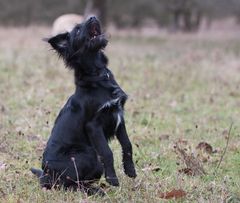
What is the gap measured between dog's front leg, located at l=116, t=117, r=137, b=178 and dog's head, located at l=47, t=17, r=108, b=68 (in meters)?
0.78

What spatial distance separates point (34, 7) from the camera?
43219 mm

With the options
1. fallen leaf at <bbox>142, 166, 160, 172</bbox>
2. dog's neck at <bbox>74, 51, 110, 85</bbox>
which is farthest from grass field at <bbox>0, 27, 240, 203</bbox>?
dog's neck at <bbox>74, 51, 110, 85</bbox>

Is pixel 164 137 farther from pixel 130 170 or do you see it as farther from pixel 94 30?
pixel 94 30

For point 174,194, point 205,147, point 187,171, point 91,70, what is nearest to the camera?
point 174,194

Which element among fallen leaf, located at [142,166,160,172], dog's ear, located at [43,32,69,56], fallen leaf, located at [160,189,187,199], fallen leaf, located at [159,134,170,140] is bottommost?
fallen leaf, located at [159,134,170,140]

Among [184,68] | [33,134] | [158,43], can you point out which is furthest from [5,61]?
[158,43]

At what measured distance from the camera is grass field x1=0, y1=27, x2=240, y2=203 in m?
5.32

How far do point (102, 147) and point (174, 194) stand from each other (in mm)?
828

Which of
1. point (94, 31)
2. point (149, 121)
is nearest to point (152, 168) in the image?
point (94, 31)

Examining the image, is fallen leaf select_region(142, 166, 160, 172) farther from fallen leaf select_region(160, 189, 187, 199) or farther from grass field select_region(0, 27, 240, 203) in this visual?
fallen leaf select_region(160, 189, 187, 199)

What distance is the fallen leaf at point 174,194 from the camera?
5.10 meters

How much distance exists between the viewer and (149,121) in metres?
8.80

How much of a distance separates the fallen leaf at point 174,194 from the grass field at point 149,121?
48 millimetres

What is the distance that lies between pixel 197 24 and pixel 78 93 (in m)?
43.0
